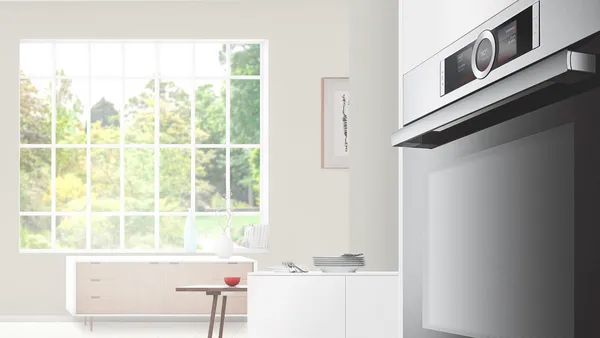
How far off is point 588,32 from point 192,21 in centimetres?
931

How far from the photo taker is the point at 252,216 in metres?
9.81

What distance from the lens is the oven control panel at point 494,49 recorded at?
2.28ft

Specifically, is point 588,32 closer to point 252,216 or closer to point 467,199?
point 467,199

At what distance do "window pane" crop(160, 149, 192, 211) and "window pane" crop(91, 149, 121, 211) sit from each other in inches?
20.3

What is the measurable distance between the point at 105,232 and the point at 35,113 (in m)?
1.58

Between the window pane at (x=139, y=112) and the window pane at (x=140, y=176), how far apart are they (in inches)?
5.9

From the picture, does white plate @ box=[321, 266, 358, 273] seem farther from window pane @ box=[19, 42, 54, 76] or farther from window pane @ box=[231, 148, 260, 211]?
window pane @ box=[19, 42, 54, 76]

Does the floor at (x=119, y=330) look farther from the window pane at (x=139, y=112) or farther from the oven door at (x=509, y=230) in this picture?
the oven door at (x=509, y=230)

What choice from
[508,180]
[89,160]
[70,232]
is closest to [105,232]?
[70,232]

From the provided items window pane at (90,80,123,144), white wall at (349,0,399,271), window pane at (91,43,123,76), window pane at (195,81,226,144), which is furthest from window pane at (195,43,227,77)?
white wall at (349,0,399,271)

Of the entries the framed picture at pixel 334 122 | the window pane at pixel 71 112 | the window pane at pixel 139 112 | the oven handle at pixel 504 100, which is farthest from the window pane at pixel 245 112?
the oven handle at pixel 504 100

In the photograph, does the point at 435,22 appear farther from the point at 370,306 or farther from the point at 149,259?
the point at 149,259

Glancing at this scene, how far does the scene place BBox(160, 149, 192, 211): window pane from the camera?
9.86m

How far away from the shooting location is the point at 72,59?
991 cm
